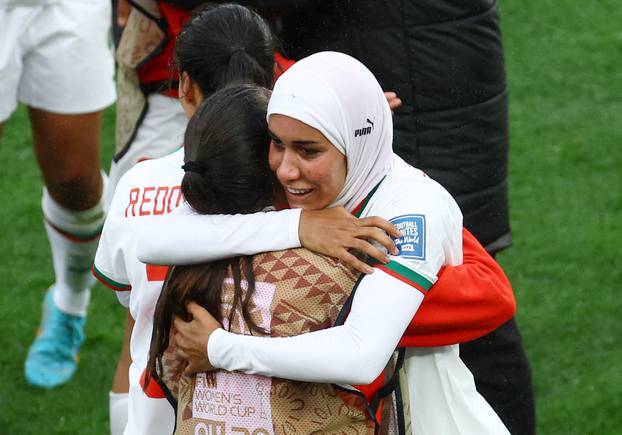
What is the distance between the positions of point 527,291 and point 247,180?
313 centimetres

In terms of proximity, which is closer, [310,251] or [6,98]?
[310,251]

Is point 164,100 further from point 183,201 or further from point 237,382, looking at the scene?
point 237,382

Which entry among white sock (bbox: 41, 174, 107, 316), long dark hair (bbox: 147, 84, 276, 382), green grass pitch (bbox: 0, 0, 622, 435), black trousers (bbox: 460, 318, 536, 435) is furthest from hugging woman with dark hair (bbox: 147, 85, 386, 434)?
white sock (bbox: 41, 174, 107, 316)

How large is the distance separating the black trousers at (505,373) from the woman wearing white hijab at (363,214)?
3.36 feet

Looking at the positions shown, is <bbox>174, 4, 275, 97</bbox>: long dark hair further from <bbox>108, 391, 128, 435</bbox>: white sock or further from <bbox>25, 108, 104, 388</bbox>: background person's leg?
<bbox>25, 108, 104, 388</bbox>: background person's leg

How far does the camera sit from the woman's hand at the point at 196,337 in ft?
8.42

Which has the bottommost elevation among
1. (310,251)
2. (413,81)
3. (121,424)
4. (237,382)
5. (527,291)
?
(527,291)

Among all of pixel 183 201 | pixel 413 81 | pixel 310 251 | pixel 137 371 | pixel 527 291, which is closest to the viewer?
pixel 310 251

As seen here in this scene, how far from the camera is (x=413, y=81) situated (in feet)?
12.5

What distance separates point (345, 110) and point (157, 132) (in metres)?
1.58

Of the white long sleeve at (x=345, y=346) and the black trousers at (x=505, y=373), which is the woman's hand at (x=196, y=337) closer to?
the white long sleeve at (x=345, y=346)

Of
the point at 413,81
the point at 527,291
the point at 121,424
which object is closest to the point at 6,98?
the point at 121,424

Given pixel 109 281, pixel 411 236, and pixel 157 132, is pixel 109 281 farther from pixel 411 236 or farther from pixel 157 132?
pixel 157 132

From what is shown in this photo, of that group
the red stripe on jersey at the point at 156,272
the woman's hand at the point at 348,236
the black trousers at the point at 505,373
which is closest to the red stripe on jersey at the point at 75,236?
the black trousers at the point at 505,373
